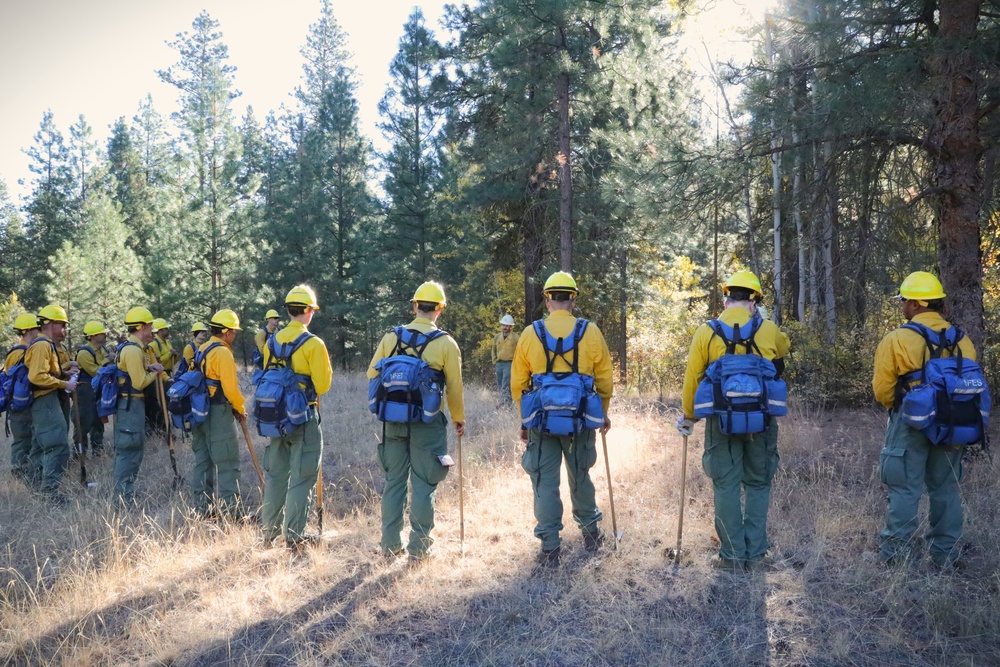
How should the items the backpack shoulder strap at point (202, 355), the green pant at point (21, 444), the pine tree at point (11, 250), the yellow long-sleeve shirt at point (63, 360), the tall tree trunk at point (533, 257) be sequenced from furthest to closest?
the pine tree at point (11, 250), the tall tree trunk at point (533, 257), the yellow long-sleeve shirt at point (63, 360), the green pant at point (21, 444), the backpack shoulder strap at point (202, 355)

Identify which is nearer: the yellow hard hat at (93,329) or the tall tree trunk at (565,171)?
the yellow hard hat at (93,329)

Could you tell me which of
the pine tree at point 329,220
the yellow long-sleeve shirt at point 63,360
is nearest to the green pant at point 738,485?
the yellow long-sleeve shirt at point 63,360

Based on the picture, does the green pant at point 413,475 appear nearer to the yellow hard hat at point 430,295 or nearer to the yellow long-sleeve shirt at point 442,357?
the yellow long-sleeve shirt at point 442,357

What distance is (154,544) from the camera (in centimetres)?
477

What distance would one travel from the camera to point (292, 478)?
16.8 ft

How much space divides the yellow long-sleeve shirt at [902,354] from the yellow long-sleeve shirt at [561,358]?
1.89 meters

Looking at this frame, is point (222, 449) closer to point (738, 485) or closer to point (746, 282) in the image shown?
point (738, 485)

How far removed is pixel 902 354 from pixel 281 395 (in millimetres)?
4562

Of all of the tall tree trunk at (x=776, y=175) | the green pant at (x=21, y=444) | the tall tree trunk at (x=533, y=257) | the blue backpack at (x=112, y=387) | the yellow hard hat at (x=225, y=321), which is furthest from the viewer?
the tall tree trunk at (x=533, y=257)

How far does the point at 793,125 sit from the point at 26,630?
8.16 metres

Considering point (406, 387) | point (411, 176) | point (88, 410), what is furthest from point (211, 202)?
point (406, 387)

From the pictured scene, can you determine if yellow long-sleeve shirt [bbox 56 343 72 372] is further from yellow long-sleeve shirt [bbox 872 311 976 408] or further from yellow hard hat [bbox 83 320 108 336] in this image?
yellow long-sleeve shirt [bbox 872 311 976 408]

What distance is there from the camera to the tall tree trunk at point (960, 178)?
6.62m

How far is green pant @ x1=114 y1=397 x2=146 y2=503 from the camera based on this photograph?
253 inches
